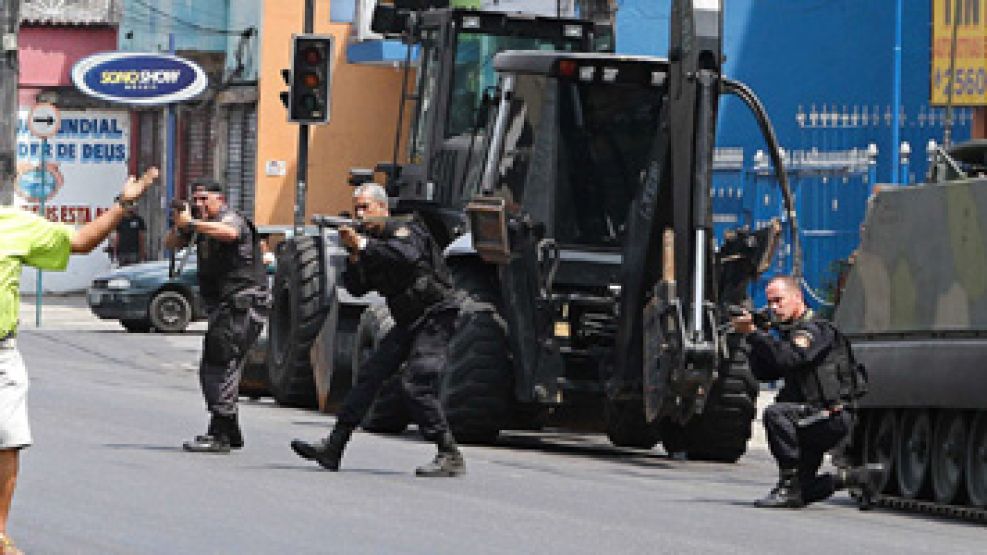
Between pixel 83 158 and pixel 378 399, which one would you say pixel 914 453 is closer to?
pixel 378 399

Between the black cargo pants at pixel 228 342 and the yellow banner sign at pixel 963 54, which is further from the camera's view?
the yellow banner sign at pixel 963 54

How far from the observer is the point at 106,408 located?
2289 centimetres

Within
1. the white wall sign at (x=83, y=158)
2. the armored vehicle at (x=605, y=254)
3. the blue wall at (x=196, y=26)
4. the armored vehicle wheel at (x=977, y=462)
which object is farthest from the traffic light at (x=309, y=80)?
the white wall sign at (x=83, y=158)

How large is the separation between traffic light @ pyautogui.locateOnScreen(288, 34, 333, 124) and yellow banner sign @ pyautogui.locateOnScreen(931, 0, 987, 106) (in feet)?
21.2

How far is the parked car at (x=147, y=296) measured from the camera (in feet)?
128

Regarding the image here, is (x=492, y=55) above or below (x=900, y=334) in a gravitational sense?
above

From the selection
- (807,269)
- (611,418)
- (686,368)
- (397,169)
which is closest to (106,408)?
(397,169)

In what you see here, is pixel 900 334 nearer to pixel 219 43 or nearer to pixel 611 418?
pixel 611 418

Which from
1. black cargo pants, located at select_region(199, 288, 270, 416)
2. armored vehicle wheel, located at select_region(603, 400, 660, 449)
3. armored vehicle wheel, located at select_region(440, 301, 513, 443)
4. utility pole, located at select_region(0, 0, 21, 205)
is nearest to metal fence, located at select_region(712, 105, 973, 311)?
armored vehicle wheel, located at select_region(603, 400, 660, 449)

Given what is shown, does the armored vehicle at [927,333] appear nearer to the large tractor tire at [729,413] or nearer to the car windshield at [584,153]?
the large tractor tire at [729,413]

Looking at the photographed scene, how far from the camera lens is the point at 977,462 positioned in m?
16.8

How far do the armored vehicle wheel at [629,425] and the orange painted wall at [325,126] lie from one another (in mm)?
29178

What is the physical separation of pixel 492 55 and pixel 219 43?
3153 cm

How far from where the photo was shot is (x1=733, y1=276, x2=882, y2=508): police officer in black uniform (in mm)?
16469
